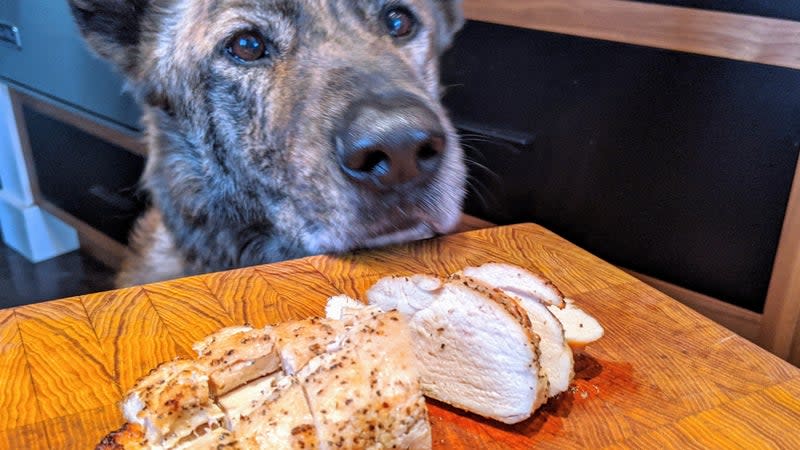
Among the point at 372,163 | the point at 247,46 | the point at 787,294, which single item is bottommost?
the point at 787,294

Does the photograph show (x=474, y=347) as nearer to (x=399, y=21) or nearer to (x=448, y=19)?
(x=399, y=21)

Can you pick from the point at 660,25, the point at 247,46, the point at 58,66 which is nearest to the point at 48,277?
the point at 58,66

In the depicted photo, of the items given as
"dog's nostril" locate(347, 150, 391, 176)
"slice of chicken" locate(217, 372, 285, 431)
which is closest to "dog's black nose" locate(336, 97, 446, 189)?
"dog's nostril" locate(347, 150, 391, 176)

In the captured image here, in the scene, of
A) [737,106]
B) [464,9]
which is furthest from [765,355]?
[464,9]

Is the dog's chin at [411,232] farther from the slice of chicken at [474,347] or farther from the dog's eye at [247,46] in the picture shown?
the dog's eye at [247,46]

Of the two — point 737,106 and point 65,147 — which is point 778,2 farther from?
point 65,147

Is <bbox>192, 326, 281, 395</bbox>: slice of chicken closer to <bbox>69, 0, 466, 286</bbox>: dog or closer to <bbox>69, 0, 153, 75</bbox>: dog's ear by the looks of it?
<bbox>69, 0, 466, 286</bbox>: dog
